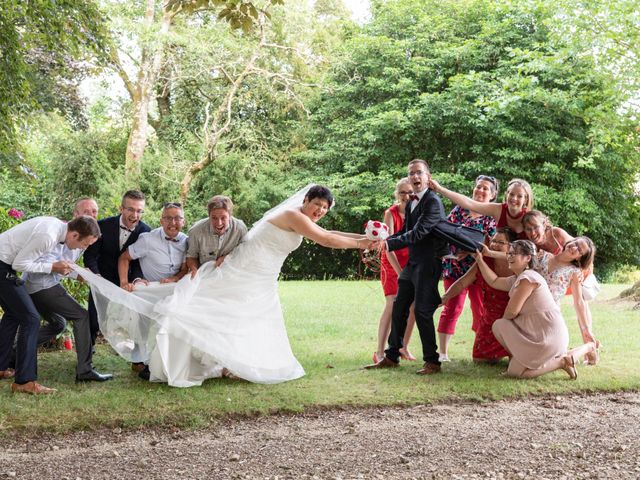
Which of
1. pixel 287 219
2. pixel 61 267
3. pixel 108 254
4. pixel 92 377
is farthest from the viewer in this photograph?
pixel 108 254

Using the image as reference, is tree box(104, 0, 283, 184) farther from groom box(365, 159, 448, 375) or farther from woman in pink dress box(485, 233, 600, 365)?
woman in pink dress box(485, 233, 600, 365)

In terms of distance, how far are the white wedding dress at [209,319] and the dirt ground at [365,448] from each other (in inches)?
40.6

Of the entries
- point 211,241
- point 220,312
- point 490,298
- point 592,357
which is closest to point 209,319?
point 220,312

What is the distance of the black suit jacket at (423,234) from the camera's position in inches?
250

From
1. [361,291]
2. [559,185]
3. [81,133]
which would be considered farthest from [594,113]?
[81,133]

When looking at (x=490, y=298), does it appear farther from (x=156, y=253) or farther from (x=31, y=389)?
(x=31, y=389)

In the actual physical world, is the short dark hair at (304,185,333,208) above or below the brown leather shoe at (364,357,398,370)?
above

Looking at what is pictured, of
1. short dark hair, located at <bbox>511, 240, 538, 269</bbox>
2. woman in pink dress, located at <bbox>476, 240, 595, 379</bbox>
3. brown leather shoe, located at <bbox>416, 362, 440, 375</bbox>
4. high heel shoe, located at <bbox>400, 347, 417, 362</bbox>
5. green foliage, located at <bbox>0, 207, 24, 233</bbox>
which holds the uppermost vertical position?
short dark hair, located at <bbox>511, 240, 538, 269</bbox>

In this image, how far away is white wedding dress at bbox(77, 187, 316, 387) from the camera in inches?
236

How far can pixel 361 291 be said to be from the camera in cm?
1614

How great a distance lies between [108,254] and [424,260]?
3031 mm

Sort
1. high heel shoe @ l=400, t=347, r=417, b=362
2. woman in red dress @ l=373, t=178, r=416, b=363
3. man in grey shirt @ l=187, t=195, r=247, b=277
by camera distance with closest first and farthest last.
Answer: man in grey shirt @ l=187, t=195, r=247, b=277
woman in red dress @ l=373, t=178, r=416, b=363
high heel shoe @ l=400, t=347, r=417, b=362

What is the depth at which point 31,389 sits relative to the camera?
5.70 metres

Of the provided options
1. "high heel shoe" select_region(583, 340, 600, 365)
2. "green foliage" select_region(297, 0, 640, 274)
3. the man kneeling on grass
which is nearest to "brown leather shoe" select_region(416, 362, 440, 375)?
"high heel shoe" select_region(583, 340, 600, 365)
